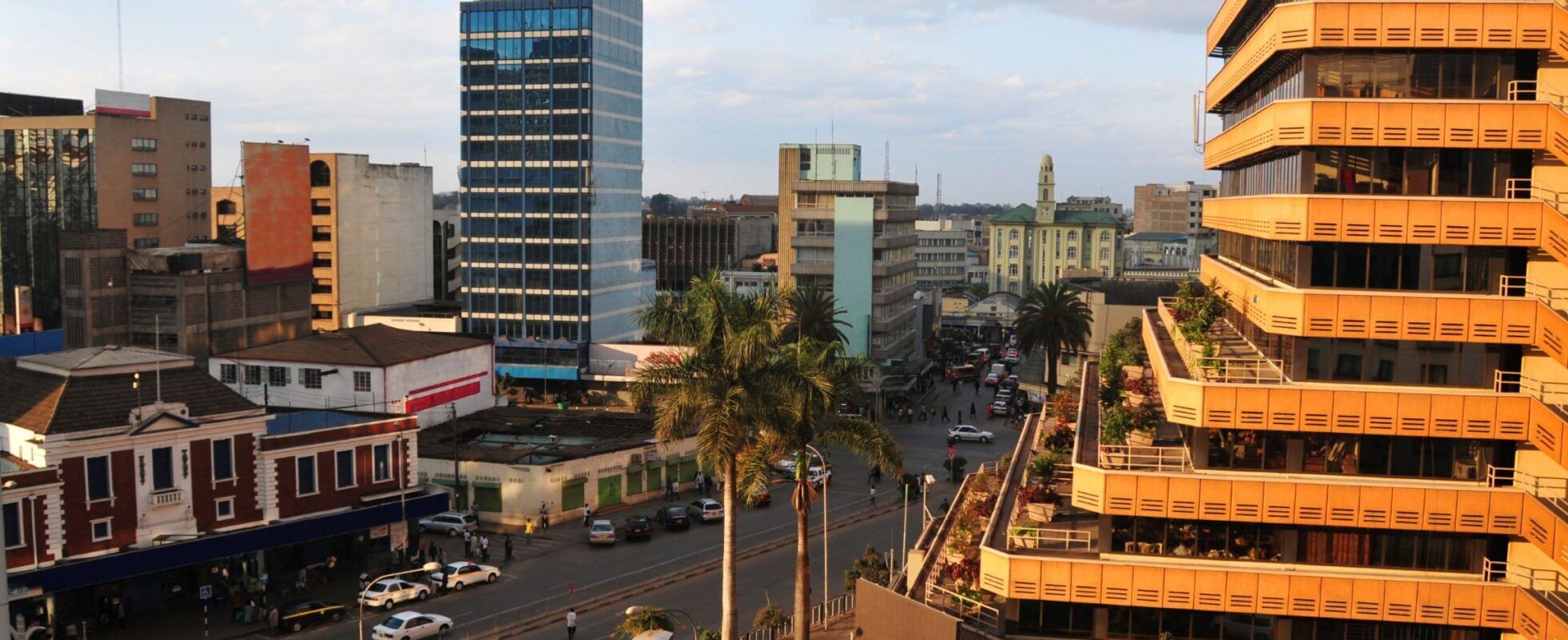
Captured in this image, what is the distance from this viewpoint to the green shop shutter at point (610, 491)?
6756 centimetres

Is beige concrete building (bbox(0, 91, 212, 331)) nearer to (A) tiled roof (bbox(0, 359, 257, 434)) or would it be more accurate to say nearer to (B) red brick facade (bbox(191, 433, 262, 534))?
(A) tiled roof (bbox(0, 359, 257, 434))

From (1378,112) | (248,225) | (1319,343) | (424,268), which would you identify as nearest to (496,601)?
(1319,343)

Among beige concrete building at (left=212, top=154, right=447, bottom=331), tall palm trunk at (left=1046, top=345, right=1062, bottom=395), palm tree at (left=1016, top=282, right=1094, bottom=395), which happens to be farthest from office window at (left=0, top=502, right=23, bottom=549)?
beige concrete building at (left=212, top=154, right=447, bottom=331)

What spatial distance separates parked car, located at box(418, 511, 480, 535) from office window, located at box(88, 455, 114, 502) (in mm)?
16378

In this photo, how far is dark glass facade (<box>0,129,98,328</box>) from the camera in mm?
108750

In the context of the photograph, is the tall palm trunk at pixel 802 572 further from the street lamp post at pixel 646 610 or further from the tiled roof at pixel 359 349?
the tiled roof at pixel 359 349

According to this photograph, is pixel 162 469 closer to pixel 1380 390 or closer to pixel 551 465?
pixel 551 465

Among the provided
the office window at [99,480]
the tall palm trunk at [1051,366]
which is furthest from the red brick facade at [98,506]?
the tall palm trunk at [1051,366]

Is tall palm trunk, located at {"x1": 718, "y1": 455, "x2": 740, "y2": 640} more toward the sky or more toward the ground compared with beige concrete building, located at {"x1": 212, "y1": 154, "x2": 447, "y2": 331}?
more toward the ground

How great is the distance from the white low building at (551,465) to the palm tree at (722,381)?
25.6 metres

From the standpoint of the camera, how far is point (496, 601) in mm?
51406

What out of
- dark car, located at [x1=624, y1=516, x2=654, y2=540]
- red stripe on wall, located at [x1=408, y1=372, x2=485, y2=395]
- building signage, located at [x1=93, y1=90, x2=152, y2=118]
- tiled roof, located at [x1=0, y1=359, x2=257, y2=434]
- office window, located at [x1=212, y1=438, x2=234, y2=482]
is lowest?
dark car, located at [x1=624, y1=516, x2=654, y2=540]

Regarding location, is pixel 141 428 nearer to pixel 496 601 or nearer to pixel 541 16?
pixel 496 601

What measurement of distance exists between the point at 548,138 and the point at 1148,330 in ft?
215
